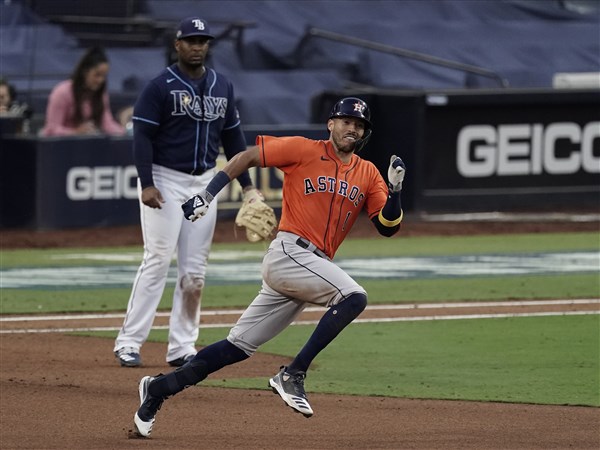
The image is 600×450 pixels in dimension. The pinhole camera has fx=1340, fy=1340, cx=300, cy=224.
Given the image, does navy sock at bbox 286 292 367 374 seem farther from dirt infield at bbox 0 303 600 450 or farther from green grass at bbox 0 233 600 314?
green grass at bbox 0 233 600 314

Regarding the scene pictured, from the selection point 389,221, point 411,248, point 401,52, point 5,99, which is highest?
point 401,52

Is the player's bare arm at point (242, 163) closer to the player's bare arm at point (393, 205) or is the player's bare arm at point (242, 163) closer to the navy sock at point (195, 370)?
the player's bare arm at point (393, 205)

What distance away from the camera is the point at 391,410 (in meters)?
7.87

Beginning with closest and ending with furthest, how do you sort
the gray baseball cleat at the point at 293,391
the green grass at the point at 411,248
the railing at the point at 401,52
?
1. the gray baseball cleat at the point at 293,391
2. the green grass at the point at 411,248
3. the railing at the point at 401,52

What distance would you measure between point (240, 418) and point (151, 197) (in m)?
1.90

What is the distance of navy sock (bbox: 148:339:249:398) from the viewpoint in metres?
6.95

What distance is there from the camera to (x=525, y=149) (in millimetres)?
19125

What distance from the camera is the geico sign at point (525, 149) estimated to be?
1892 centimetres

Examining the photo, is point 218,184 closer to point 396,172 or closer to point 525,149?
point 396,172

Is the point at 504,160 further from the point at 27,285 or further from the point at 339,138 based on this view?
the point at 339,138

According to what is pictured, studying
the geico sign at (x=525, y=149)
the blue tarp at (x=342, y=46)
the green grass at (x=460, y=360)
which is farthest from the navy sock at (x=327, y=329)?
the blue tarp at (x=342, y=46)

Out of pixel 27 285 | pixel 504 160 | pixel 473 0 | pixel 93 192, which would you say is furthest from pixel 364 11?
pixel 27 285

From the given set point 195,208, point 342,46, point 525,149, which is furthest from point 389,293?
point 342,46

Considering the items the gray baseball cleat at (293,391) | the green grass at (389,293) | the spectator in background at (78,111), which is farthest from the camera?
the spectator in background at (78,111)
